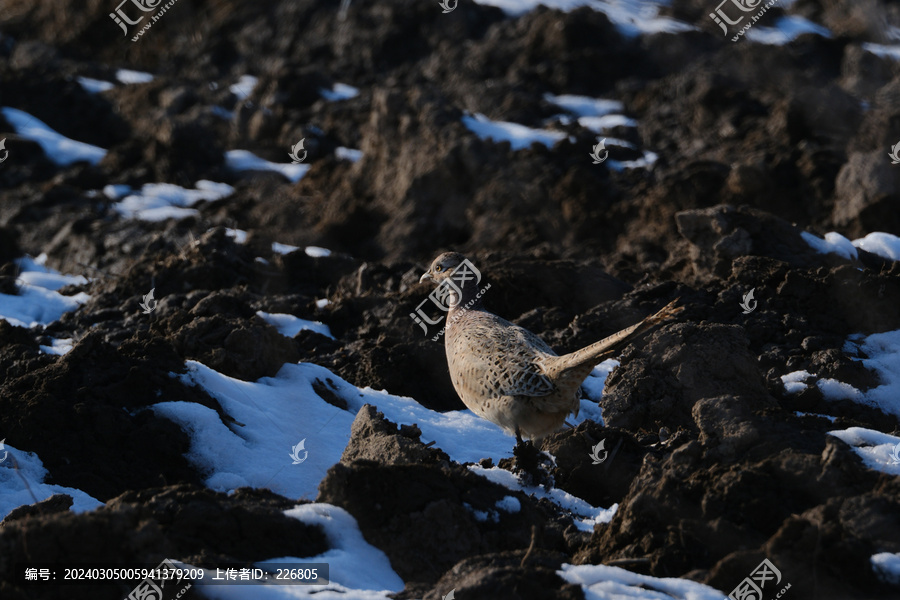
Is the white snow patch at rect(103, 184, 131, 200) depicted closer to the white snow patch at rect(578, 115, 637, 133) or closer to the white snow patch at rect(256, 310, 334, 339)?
the white snow patch at rect(256, 310, 334, 339)

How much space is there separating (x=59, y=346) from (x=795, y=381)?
6.28 meters

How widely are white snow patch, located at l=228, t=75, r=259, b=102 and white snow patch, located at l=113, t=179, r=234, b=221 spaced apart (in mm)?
3294

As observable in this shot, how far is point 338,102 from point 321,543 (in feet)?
47.3

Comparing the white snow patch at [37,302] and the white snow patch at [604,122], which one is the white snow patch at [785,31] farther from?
the white snow patch at [37,302]

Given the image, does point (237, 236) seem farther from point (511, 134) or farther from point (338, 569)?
point (338, 569)

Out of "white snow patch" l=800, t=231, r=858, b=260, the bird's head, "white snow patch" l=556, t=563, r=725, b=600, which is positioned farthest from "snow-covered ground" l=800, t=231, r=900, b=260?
"white snow patch" l=556, t=563, r=725, b=600

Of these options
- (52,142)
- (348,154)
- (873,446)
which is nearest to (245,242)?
(348,154)

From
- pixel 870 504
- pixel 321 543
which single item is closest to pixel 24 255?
pixel 321 543

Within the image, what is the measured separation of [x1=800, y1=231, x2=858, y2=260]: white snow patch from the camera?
9.24 metres

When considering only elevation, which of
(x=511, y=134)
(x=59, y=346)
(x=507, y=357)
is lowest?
(x=511, y=134)

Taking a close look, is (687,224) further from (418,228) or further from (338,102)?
(338,102)

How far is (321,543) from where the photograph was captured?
4.37m

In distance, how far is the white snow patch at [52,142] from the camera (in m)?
17.0

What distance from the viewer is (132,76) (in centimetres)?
2066
